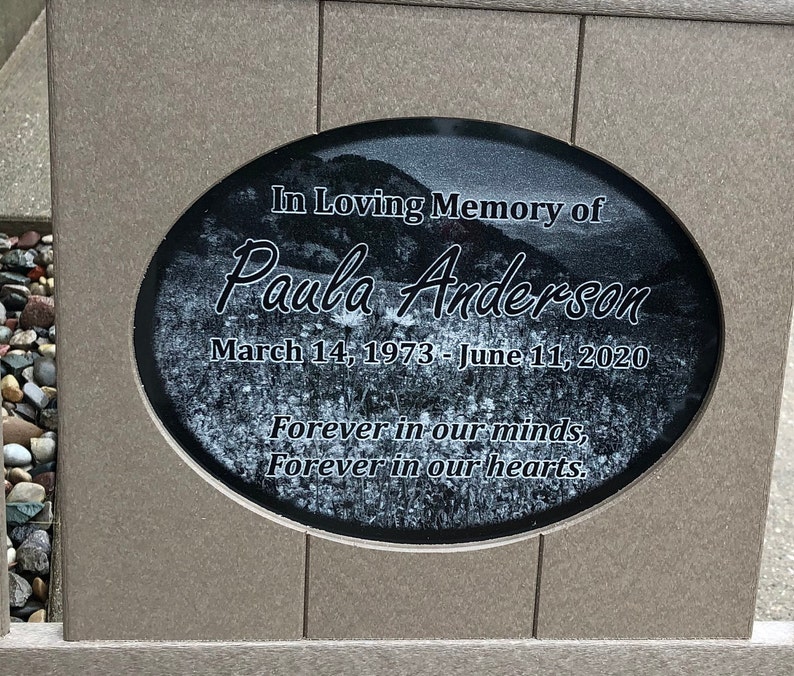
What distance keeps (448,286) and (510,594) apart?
931 millimetres

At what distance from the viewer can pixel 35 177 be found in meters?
5.75

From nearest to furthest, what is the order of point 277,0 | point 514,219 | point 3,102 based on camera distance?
point 277,0, point 514,219, point 3,102

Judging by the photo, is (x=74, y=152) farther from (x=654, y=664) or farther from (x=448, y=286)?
(x=654, y=664)

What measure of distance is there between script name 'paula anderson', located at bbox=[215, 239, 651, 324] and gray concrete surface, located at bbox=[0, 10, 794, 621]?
1738 millimetres

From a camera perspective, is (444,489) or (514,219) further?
(444,489)

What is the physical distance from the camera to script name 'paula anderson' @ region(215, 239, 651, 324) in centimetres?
219

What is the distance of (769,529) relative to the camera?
3.63m

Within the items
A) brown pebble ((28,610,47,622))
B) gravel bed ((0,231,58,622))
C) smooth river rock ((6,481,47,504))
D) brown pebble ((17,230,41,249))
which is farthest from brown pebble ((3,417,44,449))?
brown pebble ((17,230,41,249))

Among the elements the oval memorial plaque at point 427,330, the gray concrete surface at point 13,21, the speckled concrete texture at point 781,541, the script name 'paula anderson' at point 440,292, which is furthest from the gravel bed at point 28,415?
the speckled concrete texture at point 781,541

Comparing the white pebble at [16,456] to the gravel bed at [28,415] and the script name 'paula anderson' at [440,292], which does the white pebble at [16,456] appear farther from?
the script name 'paula anderson' at [440,292]

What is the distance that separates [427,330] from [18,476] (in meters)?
2.17

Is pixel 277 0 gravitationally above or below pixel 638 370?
above

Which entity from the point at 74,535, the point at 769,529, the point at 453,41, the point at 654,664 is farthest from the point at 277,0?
the point at 769,529

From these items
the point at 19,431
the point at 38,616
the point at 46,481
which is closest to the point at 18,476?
the point at 46,481
